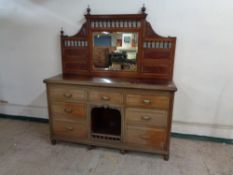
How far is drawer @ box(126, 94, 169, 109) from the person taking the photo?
195 centimetres

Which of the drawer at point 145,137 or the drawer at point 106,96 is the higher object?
the drawer at point 106,96

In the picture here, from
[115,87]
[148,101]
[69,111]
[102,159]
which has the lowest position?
[102,159]

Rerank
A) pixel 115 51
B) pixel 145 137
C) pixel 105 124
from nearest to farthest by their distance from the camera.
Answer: pixel 145 137, pixel 115 51, pixel 105 124

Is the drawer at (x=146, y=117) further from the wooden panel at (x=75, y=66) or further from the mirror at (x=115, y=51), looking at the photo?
the wooden panel at (x=75, y=66)

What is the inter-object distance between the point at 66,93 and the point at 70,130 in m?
0.48

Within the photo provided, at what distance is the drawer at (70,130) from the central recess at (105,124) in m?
0.12

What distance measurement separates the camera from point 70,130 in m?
2.30

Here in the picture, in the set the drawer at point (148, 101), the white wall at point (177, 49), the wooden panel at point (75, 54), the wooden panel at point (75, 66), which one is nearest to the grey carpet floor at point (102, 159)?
Answer: the white wall at point (177, 49)

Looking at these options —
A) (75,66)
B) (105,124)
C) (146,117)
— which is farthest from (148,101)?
(75,66)

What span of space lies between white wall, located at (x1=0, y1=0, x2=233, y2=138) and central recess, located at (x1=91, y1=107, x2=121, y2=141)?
2.70ft

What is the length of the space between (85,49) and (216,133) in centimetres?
207

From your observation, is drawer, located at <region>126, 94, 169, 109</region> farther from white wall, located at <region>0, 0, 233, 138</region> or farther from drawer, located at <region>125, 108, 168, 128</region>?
white wall, located at <region>0, 0, 233, 138</region>

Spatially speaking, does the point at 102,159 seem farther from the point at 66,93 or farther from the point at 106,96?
the point at 66,93

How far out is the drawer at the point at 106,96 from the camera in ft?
6.71
